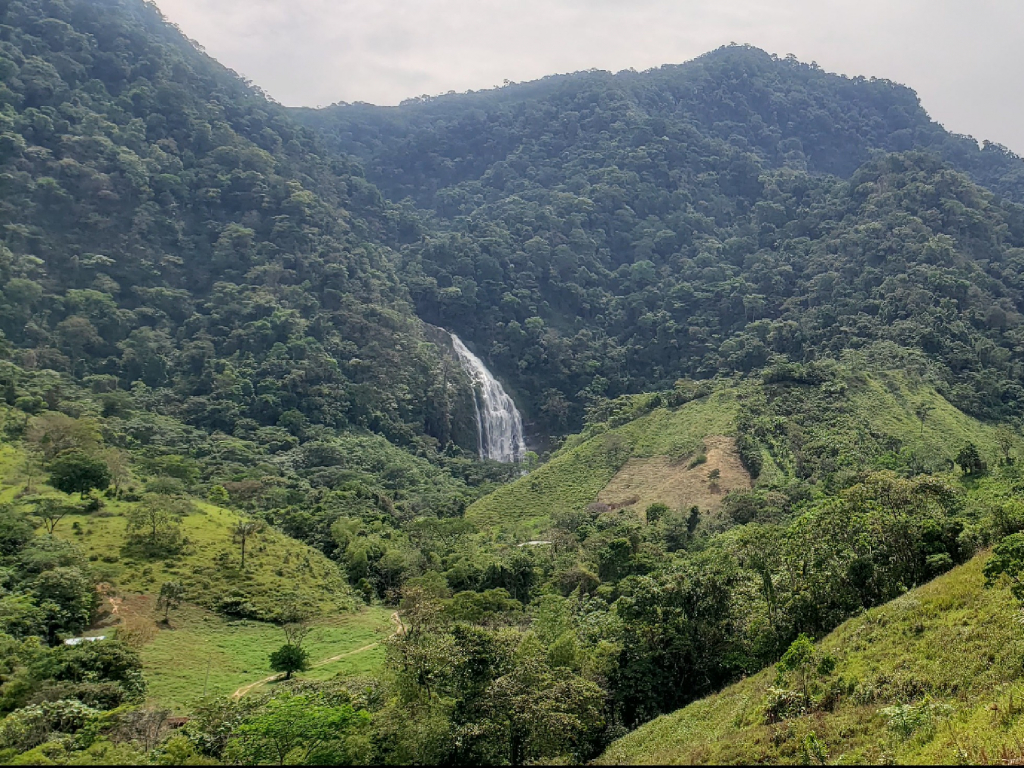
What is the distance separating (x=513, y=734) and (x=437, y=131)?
5381 inches

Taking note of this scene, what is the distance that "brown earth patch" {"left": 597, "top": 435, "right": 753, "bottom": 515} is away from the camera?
4316 centimetres

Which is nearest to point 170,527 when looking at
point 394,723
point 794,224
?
point 394,723

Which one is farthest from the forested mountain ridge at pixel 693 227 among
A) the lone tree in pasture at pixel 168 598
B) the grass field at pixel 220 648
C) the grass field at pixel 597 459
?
the lone tree in pasture at pixel 168 598

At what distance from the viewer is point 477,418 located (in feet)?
245

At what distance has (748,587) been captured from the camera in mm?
22328

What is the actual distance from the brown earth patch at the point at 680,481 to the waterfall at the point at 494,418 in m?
26.7

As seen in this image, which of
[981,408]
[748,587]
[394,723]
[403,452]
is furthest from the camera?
[403,452]

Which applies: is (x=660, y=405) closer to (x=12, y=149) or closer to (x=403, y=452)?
(x=403, y=452)

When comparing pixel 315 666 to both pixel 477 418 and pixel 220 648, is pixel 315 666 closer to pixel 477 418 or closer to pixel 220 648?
pixel 220 648

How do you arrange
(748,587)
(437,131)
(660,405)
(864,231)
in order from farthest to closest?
1. (437,131)
2. (864,231)
3. (660,405)
4. (748,587)

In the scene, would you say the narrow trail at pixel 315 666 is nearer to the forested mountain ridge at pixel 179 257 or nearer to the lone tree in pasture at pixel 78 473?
the lone tree in pasture at pixel 78 473

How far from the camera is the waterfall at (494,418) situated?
74.3 meters

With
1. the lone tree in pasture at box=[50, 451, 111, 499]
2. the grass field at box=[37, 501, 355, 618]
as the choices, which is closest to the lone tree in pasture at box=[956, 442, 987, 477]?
the grass field at box=[37, 501, 355, 618]

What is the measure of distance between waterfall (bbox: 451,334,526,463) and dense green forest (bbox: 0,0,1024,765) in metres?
1.88
